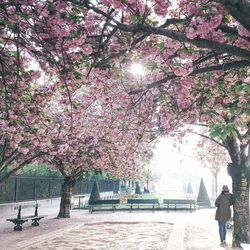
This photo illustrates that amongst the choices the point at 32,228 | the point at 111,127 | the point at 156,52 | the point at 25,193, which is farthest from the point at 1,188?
the point at 156,52

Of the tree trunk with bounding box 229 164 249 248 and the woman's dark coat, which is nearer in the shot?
the tree trunk with bounding box 229 164 249 248

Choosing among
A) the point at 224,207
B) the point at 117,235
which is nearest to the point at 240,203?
the point at 224,207

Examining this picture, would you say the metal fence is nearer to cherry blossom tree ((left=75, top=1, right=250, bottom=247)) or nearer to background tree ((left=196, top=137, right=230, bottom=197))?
background tree ((left=196, top=137, right=230, bottom=197))

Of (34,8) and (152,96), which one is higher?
(34,8)

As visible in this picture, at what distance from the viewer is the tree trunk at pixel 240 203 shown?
11.8 metres

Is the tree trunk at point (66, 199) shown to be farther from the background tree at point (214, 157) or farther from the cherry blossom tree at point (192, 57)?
the background tree at point (214, 157)

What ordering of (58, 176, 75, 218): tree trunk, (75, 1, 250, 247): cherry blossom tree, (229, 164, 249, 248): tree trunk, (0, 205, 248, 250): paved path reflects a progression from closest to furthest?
1. (75, 1, 250, 247): cherry blossom tree
2. (229, 164, 249, 248): tree trunk
3. (0, 205, 248, 250): paved path
4. (58, 176, 75, 218): tree trunk

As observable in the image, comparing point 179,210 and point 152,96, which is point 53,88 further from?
point 179,210

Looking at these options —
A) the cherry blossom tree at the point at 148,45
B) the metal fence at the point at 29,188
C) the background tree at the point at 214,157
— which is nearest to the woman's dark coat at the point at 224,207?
the cherry blossom tree at the point at 148,45

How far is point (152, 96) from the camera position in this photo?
384 inches

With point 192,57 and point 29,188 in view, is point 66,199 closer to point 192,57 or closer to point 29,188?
point 29,188

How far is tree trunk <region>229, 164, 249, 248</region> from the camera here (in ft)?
→ 38.7

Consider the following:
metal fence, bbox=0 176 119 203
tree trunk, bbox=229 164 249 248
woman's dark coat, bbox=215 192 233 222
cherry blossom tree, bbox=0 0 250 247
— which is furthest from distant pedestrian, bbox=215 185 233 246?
metal fence, bbox=0 176 119 203

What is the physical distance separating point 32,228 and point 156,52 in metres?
12.1
